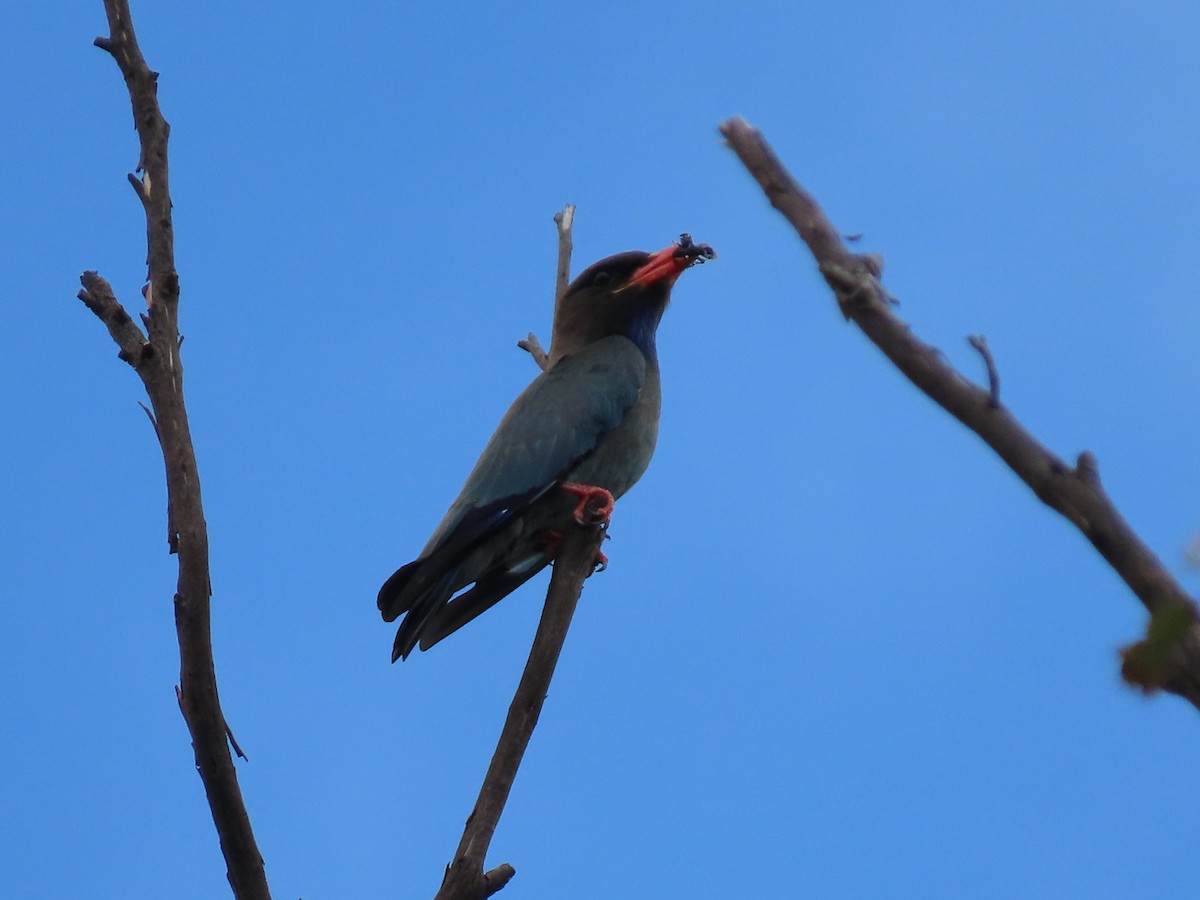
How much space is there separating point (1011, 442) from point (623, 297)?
619 centimetres

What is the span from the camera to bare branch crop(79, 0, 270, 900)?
12.9 ft

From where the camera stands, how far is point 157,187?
448 centimetres

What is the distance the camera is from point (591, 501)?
6.15 meters

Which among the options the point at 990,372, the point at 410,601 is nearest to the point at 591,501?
the point at 410,601

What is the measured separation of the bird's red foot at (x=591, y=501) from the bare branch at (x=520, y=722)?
0.64 metres

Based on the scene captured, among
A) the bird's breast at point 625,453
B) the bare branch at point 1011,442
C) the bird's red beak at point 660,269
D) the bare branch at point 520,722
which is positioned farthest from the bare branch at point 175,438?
the bird's red beak at point 660,269

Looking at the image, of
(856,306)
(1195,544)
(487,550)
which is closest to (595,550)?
(487,550)

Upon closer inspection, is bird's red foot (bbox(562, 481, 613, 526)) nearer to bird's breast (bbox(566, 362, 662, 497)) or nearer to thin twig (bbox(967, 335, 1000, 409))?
bird's breast (bbox(566, 362, 662, 497))

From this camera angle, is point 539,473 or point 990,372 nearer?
point 990,372

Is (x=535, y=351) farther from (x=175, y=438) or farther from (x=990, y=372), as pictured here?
(x=990, y=372)

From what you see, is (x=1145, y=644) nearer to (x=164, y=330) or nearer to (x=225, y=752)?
(x=225, y=752)

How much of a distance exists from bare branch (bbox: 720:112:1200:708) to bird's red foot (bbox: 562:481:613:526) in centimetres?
435

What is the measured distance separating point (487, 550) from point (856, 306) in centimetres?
464

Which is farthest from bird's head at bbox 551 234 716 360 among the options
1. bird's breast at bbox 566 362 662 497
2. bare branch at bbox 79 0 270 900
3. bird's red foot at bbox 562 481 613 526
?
bare branch at bbox 79 0 270 900
